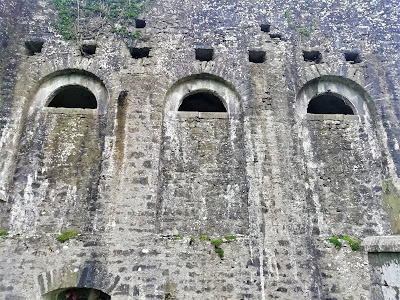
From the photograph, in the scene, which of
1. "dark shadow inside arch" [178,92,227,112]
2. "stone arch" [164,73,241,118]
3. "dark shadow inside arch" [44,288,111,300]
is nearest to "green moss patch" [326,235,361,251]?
"stone arch" [164,73,241,118]

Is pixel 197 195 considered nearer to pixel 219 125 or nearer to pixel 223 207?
pixel 223 207

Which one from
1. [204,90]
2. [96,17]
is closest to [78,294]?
[204,90]

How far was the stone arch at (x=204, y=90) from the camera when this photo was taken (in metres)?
9.75

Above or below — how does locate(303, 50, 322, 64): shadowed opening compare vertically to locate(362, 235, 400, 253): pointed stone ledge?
above

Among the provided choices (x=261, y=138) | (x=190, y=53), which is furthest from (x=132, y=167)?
(x=190, y=53)

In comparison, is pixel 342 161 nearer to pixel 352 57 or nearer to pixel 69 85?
pixel 352 57

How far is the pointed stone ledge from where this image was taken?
166 inches

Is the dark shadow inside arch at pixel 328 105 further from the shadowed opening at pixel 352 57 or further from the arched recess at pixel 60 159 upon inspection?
the arched recess at pixel 60 159

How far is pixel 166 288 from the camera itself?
24.6 ft

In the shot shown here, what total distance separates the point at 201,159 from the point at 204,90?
2.00m

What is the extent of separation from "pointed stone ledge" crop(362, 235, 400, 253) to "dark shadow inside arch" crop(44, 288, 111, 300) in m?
5.24

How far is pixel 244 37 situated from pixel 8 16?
20.7 ft

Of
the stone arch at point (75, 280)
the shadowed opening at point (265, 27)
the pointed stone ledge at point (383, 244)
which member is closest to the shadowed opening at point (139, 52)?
the shadowed opening at point (265, 27)

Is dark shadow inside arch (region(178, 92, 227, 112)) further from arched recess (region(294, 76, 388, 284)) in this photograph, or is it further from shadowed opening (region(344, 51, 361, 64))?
shadowed opening (region(344, 51, 361, 64))
